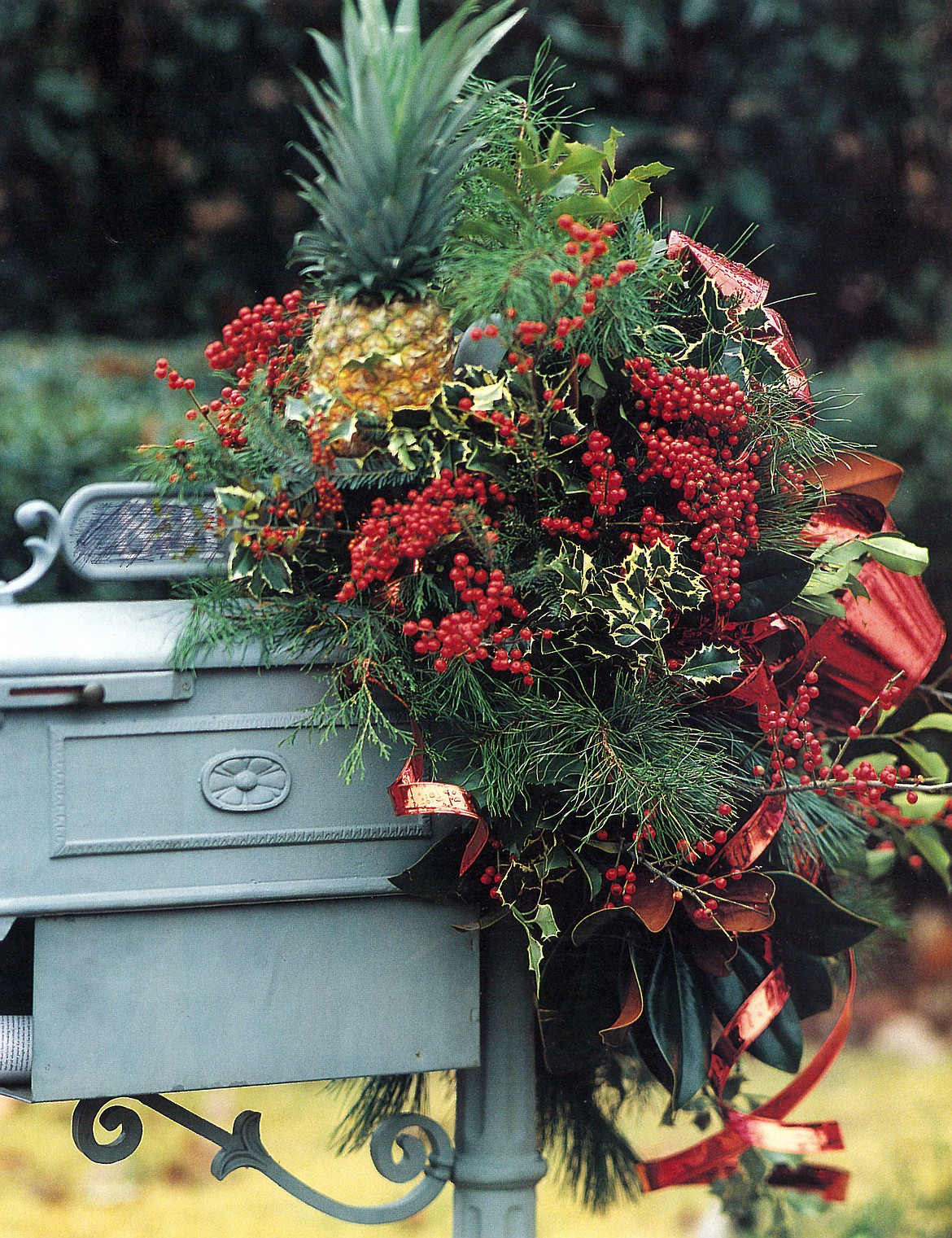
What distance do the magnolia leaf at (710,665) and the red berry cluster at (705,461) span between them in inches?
1.7

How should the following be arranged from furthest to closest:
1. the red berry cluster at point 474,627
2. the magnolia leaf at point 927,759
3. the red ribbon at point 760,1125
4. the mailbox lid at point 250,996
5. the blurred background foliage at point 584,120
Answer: the blurred background foliage at point 584,120 < the magnolia leaf at point 927,759 < the red ribbon at point 760,1125 < the mailbox lid at point 250,996 < the red berry cluster at point 474,627

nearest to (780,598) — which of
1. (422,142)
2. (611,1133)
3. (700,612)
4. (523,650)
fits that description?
(700,612)

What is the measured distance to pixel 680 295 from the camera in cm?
102

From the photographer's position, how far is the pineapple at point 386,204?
2.97ft

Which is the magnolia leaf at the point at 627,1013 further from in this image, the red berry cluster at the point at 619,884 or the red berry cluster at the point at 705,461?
the red berry cluster at the point at 705,461

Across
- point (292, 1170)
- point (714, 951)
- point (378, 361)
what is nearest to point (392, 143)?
point (378, 361)

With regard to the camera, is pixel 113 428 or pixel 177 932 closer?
pixel 177 932

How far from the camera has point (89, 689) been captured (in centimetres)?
94

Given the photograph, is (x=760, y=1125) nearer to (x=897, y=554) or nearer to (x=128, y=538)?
(x=897, y=554)

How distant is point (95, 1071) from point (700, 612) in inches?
24.9

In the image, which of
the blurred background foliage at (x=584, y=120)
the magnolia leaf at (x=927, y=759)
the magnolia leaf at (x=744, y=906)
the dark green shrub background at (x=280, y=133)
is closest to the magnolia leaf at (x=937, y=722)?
the magnolia leaf at (x=927, y=759)

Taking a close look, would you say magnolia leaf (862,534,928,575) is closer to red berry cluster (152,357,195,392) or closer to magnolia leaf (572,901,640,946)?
magnolia leaf (572,901,640,946)

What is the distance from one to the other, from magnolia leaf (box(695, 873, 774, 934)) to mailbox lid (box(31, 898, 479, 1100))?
0.21m

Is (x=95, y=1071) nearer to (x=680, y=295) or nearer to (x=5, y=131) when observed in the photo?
(x=680, y=295)
